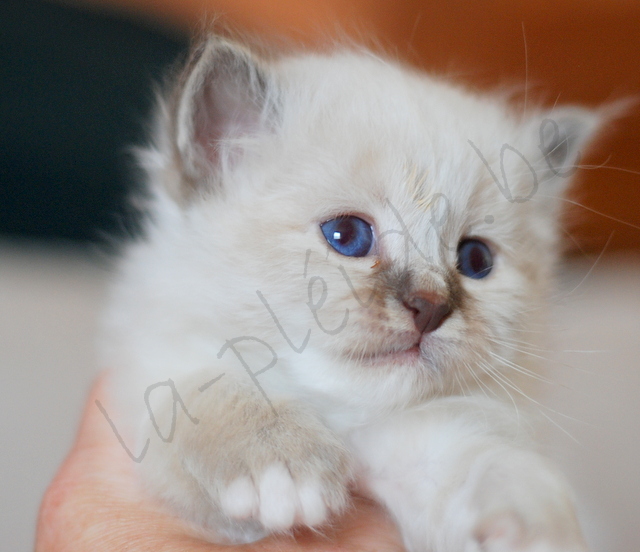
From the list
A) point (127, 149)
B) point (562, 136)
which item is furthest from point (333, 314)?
point (127, 149)

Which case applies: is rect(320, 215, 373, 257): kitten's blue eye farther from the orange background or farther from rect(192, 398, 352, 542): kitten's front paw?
the orange background

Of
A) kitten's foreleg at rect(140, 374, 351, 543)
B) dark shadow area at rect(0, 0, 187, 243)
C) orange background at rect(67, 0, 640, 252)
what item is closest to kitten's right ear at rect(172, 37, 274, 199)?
kitten's foreleg at rect(140, 374, 351, 543)

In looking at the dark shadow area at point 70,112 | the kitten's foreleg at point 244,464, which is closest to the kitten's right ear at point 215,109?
the kitten's foreleg at point 244,464

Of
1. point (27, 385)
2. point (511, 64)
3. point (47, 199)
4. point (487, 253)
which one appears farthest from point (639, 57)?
point (27, 385)

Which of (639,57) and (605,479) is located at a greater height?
(639,57)

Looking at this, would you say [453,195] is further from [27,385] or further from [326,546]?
[27,385]

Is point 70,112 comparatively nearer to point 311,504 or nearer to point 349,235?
point 349,235
